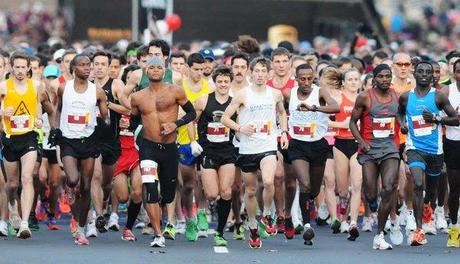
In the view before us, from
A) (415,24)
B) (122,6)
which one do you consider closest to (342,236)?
(122,6)

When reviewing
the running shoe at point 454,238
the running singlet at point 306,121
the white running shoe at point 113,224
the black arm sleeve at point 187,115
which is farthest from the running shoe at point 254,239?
the white running shoe at point 113,224

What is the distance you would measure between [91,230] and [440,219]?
4574 mm

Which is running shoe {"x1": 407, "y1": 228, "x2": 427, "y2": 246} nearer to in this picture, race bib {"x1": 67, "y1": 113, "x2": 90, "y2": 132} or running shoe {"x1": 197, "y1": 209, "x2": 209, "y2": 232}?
running shoe {"x1": 197, "y1": 209, "x2": 209, "y2": 232}

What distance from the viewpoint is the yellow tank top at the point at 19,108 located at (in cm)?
2198

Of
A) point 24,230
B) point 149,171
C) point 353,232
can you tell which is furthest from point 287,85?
point 24,230

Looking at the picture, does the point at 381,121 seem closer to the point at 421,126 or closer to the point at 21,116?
the point at 421,126

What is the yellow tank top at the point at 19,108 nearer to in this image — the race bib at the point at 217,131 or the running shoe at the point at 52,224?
the running shoe at the point at 52,224

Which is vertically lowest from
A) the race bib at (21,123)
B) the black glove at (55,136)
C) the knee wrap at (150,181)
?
the knee wrap at (150,181)

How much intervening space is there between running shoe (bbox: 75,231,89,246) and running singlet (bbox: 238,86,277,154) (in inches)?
81.6

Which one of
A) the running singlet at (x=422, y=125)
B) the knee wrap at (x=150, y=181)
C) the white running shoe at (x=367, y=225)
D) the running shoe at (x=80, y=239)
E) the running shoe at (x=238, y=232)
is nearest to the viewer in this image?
the knee wrap at (x=150, y=181)

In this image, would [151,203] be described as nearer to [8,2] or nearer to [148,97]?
[148,97]

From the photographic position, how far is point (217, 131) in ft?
72.0

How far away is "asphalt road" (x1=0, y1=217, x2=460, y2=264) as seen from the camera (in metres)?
19.7

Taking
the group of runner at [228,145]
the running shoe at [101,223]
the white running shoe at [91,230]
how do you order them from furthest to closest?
the running shoe at [101,223]
the white running shoe at [91,230]
the group of runner at [228,145]
